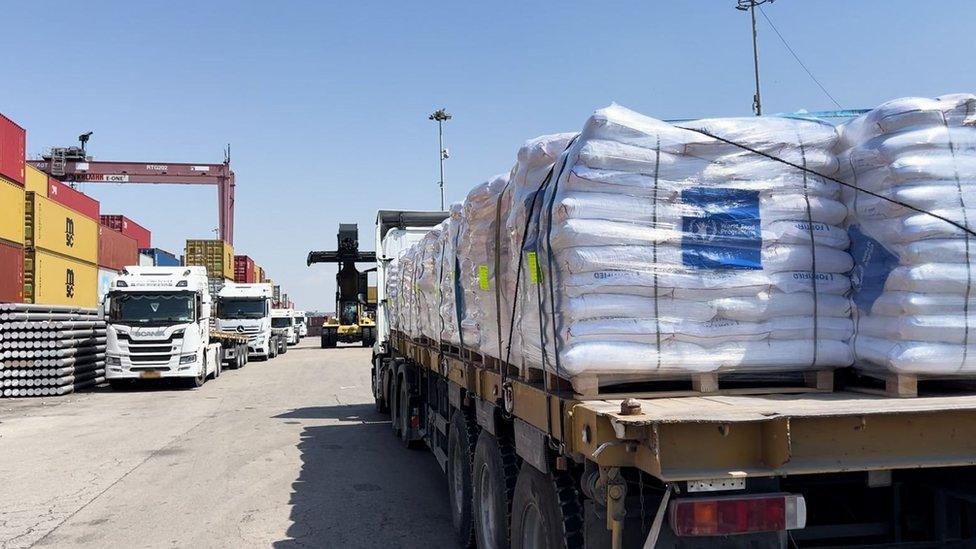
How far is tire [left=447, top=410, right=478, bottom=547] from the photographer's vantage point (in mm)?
5488

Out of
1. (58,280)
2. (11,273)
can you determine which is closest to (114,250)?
(58,280)

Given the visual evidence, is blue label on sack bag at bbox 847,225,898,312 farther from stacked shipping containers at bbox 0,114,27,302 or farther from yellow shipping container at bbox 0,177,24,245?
yellow shipping container at bbox 0,177,24,245

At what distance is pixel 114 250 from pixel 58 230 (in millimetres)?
9154

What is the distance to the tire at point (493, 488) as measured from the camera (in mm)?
4352

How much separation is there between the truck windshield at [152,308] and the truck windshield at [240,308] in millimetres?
12126

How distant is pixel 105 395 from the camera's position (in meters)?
17.8

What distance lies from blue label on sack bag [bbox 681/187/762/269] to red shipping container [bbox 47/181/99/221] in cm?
2729

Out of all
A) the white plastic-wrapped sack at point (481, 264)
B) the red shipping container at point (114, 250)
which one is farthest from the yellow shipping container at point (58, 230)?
the white plastic-wrapped sack at point (481, 264)

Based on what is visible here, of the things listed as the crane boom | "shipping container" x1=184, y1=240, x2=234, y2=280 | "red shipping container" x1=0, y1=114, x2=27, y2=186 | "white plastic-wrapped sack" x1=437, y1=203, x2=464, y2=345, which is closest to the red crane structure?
the crane boom

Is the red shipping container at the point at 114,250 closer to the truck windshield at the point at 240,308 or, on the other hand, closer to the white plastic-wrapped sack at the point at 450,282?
the truck windshield at the point at 240,308

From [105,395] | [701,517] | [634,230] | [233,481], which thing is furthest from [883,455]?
[105,395]

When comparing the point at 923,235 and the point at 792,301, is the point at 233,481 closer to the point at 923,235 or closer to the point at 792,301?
the point at 792,301

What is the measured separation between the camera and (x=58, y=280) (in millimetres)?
23484

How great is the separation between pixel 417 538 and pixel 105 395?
14.3m
